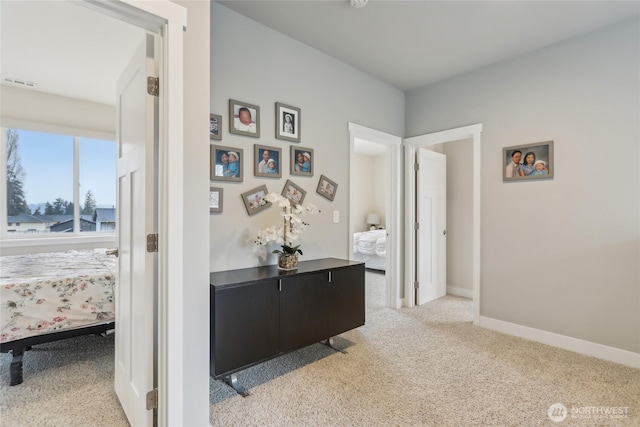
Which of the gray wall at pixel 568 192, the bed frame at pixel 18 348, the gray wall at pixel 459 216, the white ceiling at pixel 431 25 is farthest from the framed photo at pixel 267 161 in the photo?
the gray wall at pixel 459 216

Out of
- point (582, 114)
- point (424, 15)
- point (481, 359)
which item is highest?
point (424, 15)

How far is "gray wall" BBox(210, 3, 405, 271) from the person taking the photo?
90.7 inches

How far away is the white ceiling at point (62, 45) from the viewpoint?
239 centimetres

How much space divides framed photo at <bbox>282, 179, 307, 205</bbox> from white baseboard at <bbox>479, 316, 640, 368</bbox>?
2284 mm

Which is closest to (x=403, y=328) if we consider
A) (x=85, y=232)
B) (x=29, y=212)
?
(x=85, y=232)

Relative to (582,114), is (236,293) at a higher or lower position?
lower

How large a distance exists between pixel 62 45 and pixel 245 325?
309 centimetres

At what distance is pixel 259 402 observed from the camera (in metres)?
1.89

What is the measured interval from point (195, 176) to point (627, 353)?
134 inches

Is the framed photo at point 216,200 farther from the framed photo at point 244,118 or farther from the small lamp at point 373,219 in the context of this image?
the small lamp at point 373,219

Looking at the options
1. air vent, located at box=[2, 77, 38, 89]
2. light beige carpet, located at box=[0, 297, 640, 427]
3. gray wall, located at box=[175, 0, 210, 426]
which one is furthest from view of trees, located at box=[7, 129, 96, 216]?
gray wall, located at box=[175, 0, 210, 426]

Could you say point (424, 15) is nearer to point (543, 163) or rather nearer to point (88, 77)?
point (543, 163)

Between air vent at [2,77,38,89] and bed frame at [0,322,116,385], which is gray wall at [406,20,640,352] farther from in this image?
air vent at [2,77,38,89]

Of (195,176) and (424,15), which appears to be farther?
(424,15)
